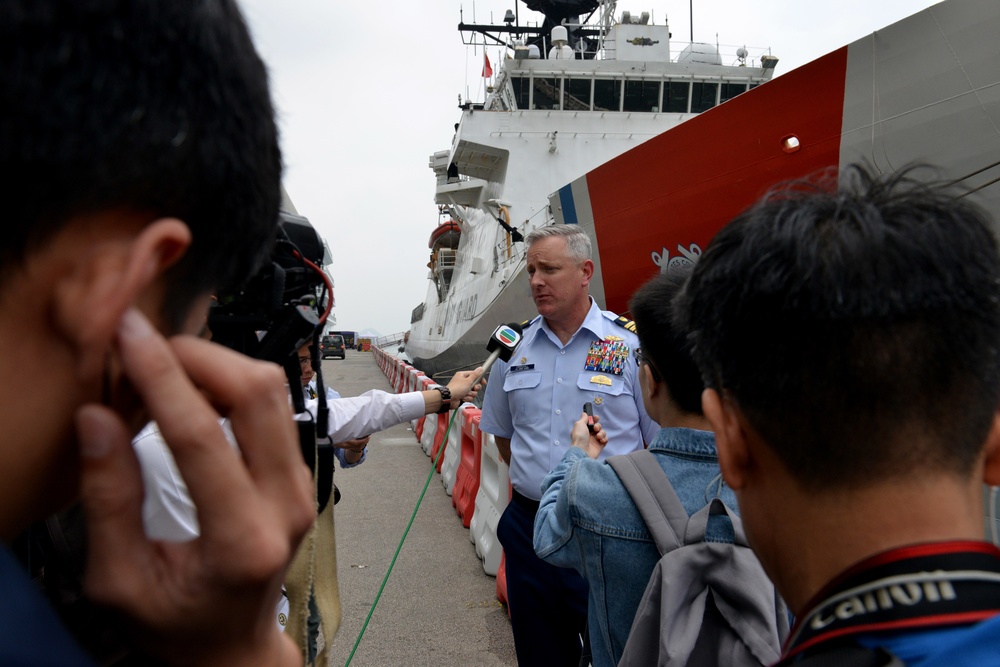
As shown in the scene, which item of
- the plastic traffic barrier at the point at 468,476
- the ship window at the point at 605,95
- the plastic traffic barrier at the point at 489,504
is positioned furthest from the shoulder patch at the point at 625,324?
the ship window at the point at 605,95

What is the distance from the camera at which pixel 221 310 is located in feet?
4.22

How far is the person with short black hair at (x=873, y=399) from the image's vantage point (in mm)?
866

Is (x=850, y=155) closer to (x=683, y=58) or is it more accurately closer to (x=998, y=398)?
(x=998, y=398)

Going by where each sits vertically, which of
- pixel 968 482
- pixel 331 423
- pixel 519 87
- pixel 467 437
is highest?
pixel 519 87

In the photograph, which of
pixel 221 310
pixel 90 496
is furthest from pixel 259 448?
pixel 221 310

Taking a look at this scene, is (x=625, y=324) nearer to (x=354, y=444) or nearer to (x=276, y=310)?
(x=354, y=444)

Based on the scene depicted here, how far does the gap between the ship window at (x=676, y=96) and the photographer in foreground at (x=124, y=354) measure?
14815mm

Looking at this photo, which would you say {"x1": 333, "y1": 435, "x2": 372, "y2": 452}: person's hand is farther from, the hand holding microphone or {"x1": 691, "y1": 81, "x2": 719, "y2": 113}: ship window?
{"x1": 691, "y1": 81, "x2": 719, "y2": 113}: ship window

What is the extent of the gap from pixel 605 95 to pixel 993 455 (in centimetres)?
1407

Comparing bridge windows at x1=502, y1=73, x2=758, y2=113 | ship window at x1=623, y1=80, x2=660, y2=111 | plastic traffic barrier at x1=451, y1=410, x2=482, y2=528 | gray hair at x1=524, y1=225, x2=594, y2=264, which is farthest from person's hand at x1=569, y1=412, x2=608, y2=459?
ship window at x1=623, y1=80, x2=660, y2=111

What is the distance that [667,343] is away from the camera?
1.93m

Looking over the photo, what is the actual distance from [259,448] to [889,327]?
0.85 m

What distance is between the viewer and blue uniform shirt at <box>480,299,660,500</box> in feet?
10.9

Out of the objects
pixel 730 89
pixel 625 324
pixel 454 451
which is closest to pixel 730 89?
pixel 730 89
